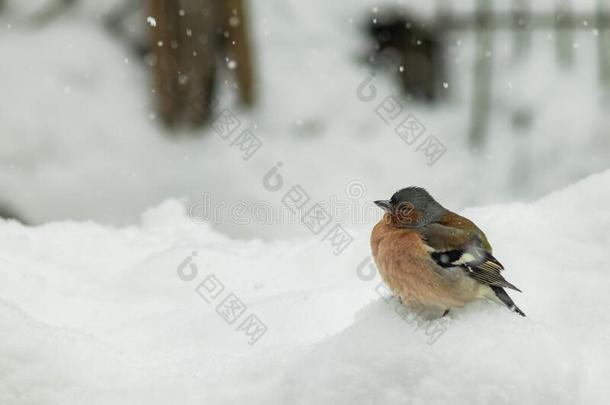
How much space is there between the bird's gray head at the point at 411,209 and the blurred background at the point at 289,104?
4139mm

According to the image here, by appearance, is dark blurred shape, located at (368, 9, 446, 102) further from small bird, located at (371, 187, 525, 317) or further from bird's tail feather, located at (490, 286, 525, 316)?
bird's tail feather, located at (490, 286, 525, 316)

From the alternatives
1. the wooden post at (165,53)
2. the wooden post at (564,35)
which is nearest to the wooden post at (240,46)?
the wooden post at (165,53)

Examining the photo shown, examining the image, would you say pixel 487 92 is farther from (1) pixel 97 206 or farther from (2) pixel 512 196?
(1) pixel 97 206

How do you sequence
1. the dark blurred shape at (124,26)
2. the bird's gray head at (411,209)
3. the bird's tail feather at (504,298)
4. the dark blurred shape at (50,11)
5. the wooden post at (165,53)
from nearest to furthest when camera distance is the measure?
1. the bird's tail feather at (504,298)
2. the bird's gray head at (411,209)
3. the wooden post at (165,53)
4. the dark blurred shape at (124,26)
5. the dark blurred shape at (50,11)

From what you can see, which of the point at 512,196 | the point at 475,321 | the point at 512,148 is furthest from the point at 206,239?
the point at 512,148

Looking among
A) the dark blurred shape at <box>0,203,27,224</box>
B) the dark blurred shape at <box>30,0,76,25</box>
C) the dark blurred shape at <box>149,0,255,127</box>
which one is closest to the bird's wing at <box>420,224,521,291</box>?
the dark blurred shape at <box>149,0,255,127</box>

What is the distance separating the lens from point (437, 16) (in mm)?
9352

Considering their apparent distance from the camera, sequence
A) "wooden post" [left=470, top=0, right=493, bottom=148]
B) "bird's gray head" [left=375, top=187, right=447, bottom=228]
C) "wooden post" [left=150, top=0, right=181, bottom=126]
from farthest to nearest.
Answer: "wooden post" [left=470, top=0, right=493, bottom=148] < "wooden post" [left=150, top=0, right=181, bottom=126] < "bird's gray head" [left=375, top=187, right=447, bottom=228]

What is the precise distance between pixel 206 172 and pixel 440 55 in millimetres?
3026

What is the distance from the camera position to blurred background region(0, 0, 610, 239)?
820cm

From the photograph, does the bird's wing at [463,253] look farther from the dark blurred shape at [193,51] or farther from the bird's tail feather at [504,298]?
the dark blurred shape at [193,51]

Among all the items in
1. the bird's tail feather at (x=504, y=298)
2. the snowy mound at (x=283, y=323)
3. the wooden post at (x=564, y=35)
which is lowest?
the snowy mound at (x=283, y=323)

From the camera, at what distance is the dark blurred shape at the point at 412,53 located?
30.9 ft

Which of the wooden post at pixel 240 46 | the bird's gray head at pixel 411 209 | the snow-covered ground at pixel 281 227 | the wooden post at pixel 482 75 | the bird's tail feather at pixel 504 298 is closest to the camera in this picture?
the snow-covered ground at pixel 281 227
